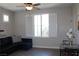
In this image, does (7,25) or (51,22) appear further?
(51,22)

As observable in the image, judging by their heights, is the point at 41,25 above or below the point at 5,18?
below

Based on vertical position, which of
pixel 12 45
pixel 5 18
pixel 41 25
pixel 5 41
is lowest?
pixel 12 45

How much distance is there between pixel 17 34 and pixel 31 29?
0.37 metres

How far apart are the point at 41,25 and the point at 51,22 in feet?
0.88

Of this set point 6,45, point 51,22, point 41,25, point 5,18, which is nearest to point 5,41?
point 6,45

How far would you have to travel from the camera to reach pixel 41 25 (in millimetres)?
2572

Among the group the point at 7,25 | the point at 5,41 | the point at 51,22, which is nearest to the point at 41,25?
the point at 51,22

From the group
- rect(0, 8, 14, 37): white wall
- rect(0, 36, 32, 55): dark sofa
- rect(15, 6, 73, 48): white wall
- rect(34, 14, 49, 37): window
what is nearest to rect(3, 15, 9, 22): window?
rect(0, 8, 14, 37): white wall

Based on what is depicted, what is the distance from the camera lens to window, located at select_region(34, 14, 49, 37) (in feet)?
8.46

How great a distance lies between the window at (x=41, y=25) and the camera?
258cm

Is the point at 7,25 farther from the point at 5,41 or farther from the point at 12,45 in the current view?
the point at 12,45

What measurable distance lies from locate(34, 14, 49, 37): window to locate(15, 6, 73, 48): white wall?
102 mm

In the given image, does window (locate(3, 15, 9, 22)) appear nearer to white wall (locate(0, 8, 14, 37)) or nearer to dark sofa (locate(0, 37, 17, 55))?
white wall (locate(0, 8, 14, 37))

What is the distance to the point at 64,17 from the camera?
261 centimetres
